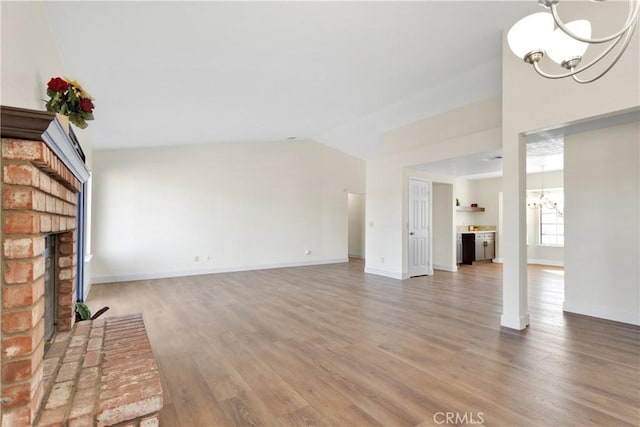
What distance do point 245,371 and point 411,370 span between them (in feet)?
4.28

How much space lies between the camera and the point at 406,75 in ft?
13.6

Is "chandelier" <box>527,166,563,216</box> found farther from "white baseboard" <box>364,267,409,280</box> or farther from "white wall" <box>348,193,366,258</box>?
"white baseboard" <box>364,267,409,280</box>

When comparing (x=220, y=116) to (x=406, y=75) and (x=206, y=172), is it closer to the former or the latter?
(x=206, y=172)

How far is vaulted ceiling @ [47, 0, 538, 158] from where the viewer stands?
248 cm

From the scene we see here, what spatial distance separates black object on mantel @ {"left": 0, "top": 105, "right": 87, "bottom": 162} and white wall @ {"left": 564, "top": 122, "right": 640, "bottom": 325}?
525cm

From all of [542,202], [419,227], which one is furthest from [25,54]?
[542,202]

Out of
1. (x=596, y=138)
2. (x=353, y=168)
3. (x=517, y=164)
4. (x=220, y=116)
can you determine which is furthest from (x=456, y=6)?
(x=353, y=168)

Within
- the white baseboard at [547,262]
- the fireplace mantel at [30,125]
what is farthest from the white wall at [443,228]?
the fireplace mantel at [30,125]

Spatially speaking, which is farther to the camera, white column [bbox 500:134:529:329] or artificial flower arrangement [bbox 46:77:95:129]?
white column [bbox 500:134:529:329]

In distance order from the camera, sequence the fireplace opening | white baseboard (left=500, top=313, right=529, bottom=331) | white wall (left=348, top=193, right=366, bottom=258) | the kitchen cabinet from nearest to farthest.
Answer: the fireplace opening < white baseboard (left=500, top=313, right=529, bottom=331) < the kitchen cabinet < white wall (left=348, top=193, right=366, bottom=258)

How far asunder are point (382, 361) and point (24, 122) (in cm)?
268

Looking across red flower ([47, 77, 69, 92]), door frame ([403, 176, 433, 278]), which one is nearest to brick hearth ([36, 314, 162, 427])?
red flower ([47, 77, 69, 92])

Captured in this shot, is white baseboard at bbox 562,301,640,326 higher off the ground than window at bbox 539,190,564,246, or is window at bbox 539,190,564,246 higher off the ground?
window at bbox 539,190,564,246

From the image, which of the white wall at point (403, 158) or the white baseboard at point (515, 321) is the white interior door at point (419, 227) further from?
the white baseboard at point (515, 321)
